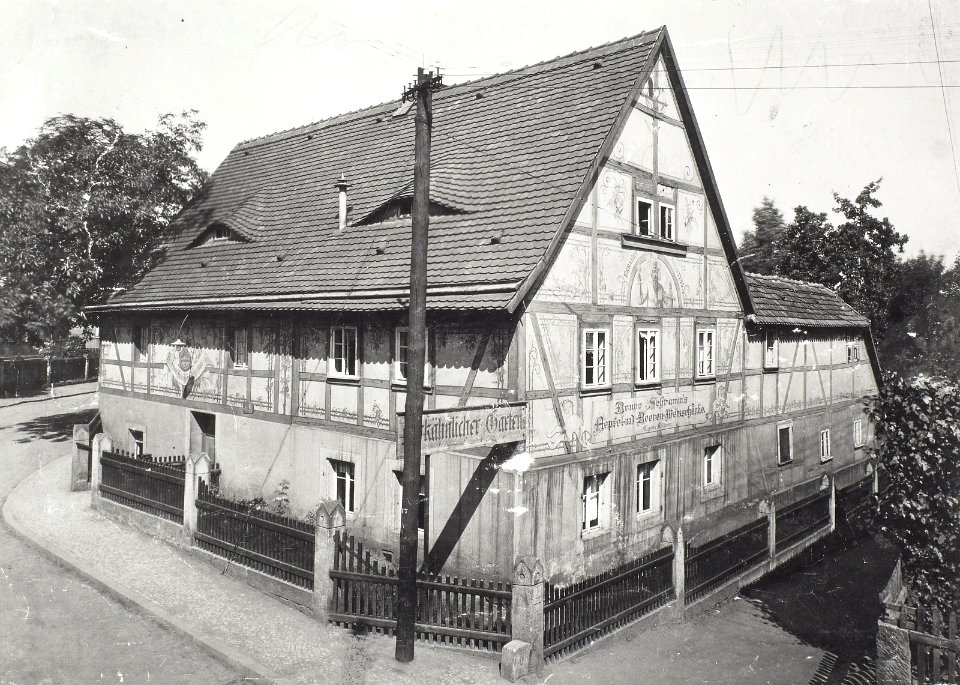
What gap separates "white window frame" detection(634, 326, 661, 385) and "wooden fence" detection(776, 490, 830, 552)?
3.99 metres

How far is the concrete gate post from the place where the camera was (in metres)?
6.94

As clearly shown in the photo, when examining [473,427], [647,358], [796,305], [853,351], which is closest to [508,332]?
[473,427]

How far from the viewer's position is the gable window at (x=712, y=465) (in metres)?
15.1

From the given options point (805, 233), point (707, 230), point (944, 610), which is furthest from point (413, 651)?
point (805, 233)

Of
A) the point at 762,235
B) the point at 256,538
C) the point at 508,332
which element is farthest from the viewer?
the point at 762,235

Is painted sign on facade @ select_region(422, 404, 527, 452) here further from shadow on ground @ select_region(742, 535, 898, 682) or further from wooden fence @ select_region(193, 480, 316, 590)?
shadow on ground @ select_region(742, 535, 898, 682)

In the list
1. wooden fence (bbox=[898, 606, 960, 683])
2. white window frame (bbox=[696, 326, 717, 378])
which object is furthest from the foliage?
white window frame (bbox=[696, 326, 717, 378])

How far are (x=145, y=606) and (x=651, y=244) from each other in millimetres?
10712

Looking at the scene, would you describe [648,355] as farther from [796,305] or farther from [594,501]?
[796,305]

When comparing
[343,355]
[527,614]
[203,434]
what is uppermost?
[343,355]

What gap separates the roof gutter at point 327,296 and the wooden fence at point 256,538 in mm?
4032

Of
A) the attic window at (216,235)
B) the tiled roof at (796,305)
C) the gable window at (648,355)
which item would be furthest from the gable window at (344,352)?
the tiled roof at (796,305)

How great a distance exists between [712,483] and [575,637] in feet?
23.3

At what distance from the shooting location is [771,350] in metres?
18.0
